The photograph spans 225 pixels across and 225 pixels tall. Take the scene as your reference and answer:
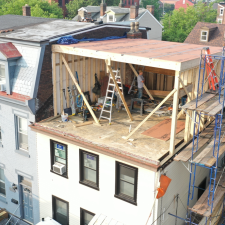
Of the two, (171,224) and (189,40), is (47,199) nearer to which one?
(171,224)

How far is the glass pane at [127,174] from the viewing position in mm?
11909

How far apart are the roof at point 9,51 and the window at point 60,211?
705 centimetres

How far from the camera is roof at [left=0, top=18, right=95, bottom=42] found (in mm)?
14087

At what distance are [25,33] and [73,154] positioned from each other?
667 cm

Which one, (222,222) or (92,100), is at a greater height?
(92,100)

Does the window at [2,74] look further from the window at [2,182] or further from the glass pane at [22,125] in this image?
the window at [2,182]

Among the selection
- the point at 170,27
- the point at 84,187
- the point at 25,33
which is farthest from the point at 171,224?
the point at 170,27

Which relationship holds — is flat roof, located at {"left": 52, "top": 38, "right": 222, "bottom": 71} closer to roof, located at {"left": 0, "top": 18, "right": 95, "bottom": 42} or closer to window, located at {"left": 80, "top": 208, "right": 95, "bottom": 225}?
roof, located at {"left": 0, "top": 18, "right": 95, "bottom": 42}

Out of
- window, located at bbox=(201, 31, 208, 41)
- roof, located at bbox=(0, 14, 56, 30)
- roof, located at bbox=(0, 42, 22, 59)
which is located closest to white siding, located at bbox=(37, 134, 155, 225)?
roof, located at bbox=(0, 42, 22, 59)

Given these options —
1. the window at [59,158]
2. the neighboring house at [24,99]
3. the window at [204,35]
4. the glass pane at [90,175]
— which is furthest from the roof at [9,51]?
the window at [204,35]

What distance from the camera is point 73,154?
43.7ft

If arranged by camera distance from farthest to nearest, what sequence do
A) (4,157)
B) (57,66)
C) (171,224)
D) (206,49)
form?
(4,157), (57,66), (171,224), (206,49)

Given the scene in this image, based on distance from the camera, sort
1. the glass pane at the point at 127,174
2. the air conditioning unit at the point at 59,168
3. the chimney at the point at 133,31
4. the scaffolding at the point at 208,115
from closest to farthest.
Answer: the scaffolding at the point at 208,115
the glass pane at the point at 127,174
the air conditioning unit at the point at 59,168
the chimney at the point at 133,31

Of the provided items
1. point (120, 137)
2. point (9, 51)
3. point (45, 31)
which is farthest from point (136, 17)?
point (120, 137)
